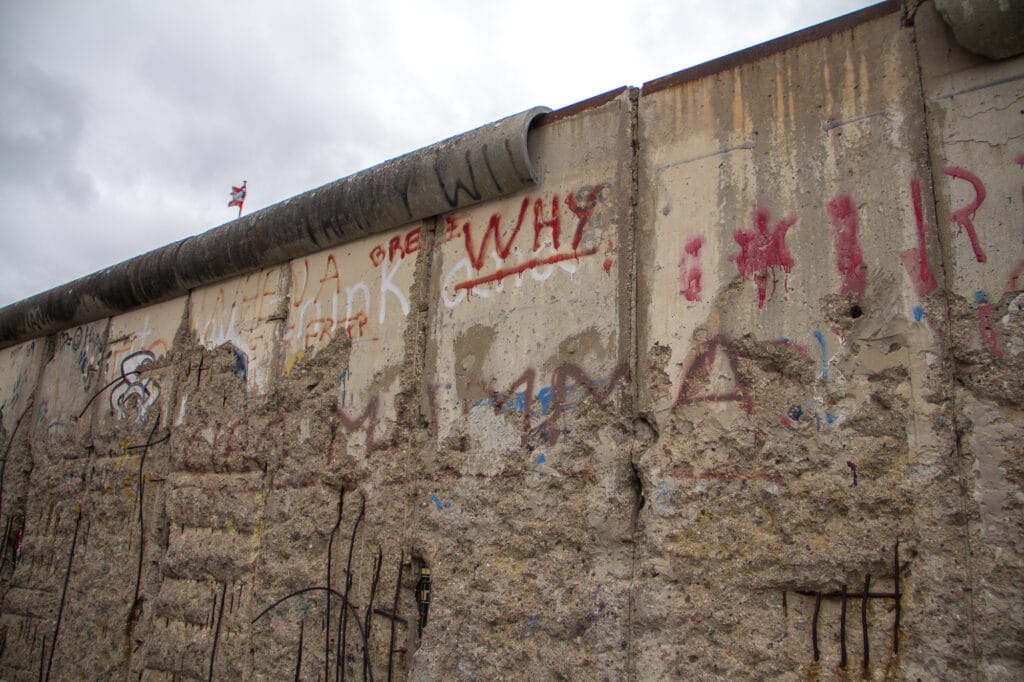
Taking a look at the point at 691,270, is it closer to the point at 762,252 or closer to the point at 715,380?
the point at 762,252

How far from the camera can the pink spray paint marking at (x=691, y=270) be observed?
2.66 metres

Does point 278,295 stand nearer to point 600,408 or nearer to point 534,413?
point 534,413

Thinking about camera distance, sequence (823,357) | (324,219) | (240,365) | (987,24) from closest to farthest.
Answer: (987,24)
(823,357)
(324,219)
(240,365)

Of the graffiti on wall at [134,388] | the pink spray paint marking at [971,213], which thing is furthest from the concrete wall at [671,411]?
the graffiti on wall at [134,388]

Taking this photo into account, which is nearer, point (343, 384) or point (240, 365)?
point (343, 384)

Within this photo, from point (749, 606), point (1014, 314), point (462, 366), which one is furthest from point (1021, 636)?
point (462, 366)

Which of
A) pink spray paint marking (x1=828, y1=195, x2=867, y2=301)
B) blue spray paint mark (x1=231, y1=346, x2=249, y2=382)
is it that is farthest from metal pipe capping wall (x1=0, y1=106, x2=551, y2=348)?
pink spray paint marking (x1=828, y1=195, x2=867, y2=301)

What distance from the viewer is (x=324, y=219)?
388cm

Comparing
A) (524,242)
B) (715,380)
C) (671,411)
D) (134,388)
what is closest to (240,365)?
(134,388)

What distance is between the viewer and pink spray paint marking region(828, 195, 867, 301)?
7.77 feet

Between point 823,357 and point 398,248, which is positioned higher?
point 398,248

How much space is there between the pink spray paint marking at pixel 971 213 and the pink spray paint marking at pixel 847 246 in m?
0.27

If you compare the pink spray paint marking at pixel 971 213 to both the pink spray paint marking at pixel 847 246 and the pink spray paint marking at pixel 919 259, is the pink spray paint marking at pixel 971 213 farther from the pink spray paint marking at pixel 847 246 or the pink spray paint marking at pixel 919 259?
the pink spray paint marking at pixel 847 246

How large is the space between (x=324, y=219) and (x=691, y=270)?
1993 mm
